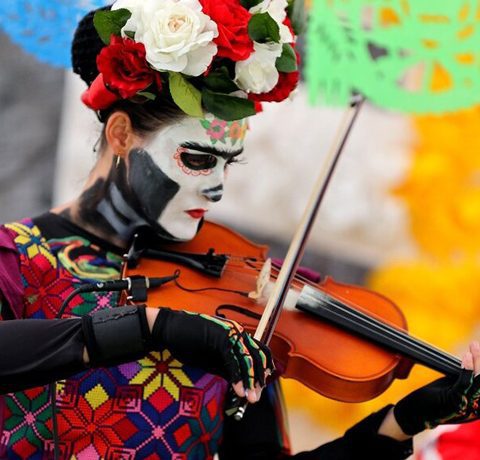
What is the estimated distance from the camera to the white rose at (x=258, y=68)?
167 centimetres

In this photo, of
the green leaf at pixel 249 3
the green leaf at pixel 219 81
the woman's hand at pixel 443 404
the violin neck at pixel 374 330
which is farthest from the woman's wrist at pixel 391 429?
the green leaf at pixel 249 3

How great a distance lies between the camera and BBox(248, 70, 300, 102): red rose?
1746 millimetres

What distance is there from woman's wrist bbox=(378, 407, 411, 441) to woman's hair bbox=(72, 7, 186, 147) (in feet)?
2.22

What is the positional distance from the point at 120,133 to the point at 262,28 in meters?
0.34

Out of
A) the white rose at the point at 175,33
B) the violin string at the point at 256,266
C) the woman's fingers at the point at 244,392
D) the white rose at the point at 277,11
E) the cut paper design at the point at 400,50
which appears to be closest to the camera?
the woman's fingers at the point at 244,392

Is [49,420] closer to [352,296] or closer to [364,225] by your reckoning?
[352,296]

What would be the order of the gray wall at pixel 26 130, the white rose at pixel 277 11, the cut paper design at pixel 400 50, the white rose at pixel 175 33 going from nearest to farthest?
the white rose at pixel 175 33 < the white rose at pixel 277 11 < the cut paper design at pixel 400 50 < the gray wall at pixel 26 130

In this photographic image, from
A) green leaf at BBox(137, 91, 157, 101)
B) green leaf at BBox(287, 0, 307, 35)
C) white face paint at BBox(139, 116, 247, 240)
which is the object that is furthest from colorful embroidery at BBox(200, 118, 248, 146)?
green leaf at BBox(287, 0, 307, 35)

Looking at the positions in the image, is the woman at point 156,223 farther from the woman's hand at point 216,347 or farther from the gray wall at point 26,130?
the gray wall at point 26,130

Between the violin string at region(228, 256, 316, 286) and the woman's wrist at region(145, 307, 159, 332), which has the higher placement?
the woman's wrist at region(145, 307, 159, 332)

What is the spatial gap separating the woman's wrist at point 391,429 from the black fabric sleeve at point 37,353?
640 millimetres

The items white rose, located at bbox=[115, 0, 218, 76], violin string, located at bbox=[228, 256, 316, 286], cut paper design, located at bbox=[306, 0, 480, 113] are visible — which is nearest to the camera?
white rose, located at bbox=[115, 0, 218, 76]

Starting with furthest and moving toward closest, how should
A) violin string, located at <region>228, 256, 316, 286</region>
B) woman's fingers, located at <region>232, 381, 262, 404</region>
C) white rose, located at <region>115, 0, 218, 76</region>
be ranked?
violin string, located at <region>228, 256, 316, 286</region> → white rose, located at <region>115, 0, 218, 76</region> → woman's fingers, located at <region>232, 381, 262, 404</region>

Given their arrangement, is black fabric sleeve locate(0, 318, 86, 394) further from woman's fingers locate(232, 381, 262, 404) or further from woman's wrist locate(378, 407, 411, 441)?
woman's wrist locate(378, 407, 411, 441)
